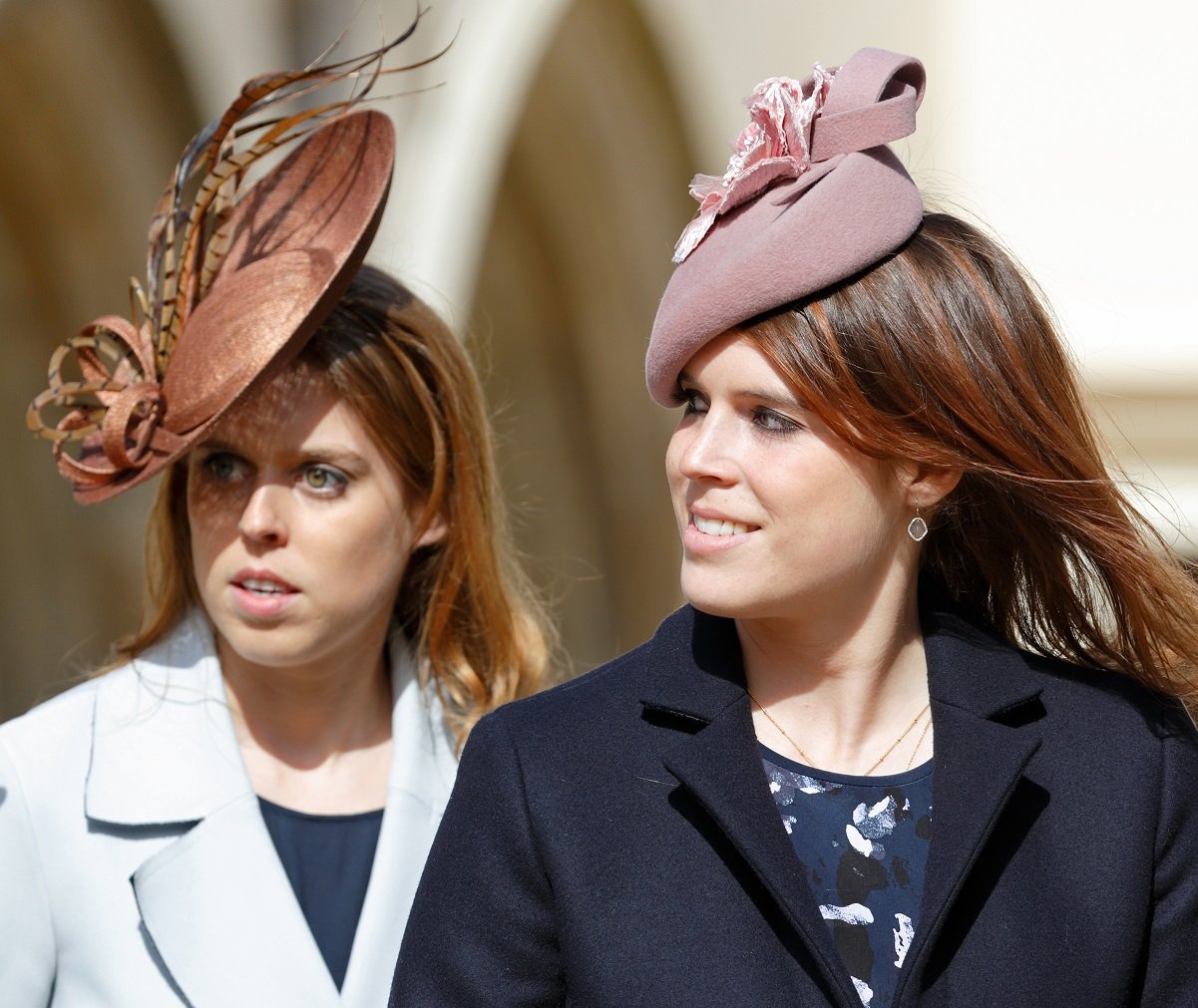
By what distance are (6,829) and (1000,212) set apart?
3.49 m

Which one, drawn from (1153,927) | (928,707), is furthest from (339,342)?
(1153,927)

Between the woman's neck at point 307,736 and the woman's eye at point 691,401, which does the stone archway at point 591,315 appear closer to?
the woman's neck at point 307,736

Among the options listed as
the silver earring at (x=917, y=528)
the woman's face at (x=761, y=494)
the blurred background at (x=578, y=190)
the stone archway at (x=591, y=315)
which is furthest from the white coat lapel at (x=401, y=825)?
the stone archway at (x=591, y=315)

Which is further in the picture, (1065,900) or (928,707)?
(928,707)

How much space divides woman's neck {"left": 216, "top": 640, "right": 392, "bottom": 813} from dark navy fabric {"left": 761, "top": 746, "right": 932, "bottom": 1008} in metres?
0.87

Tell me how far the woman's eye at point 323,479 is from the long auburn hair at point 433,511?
0.31 feet

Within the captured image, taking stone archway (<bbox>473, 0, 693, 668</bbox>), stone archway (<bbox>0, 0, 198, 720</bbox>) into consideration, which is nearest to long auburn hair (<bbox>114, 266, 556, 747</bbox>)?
stone archway (<bbox>0, 0, 198, 720</bbox>)

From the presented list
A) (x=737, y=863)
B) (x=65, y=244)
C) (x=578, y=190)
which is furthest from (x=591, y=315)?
(x=737, y=863)

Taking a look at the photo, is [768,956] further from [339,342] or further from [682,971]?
[339,342]

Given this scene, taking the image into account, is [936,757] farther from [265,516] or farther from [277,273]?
[277,273]

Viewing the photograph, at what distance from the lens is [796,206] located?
2008 millimetres

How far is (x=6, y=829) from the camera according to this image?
236 centimetres

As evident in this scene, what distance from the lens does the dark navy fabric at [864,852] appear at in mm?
1961

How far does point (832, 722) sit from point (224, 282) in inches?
46.6
